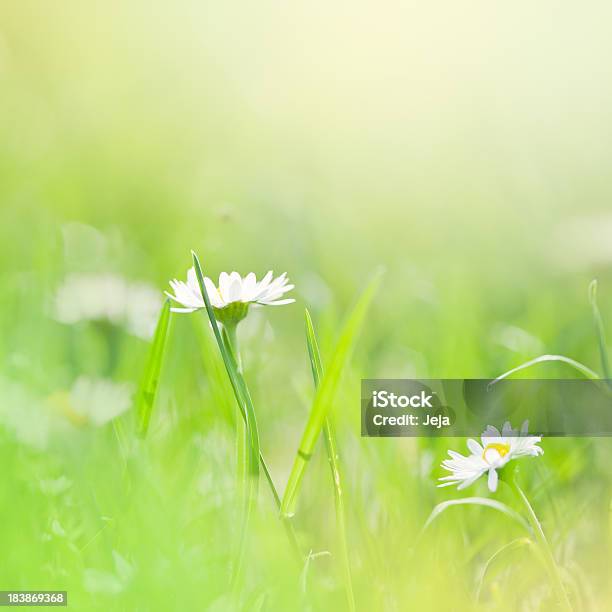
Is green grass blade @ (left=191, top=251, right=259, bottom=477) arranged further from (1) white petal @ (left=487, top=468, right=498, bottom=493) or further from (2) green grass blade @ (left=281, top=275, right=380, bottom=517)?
(1) white petal @ (left=487, top=468, right=498, bottom=493)

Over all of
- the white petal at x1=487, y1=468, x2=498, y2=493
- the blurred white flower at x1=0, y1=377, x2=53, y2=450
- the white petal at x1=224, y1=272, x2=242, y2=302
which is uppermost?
the white petal at x1=224, y1=272, x2=242, y2=302

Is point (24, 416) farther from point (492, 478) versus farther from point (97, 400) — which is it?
point (492, 478)

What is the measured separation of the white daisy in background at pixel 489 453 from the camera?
0.90m

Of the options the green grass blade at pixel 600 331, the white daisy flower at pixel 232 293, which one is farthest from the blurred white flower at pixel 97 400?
the green grass blade at pixel 600 331

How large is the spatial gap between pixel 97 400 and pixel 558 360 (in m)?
0.54

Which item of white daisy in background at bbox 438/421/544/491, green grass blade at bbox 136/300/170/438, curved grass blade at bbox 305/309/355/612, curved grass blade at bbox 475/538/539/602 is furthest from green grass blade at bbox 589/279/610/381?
green grass blade at bbox 136/300/170/438

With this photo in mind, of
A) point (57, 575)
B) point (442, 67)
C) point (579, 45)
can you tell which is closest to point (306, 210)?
point (442, 67)

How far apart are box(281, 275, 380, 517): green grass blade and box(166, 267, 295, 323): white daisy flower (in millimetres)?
109

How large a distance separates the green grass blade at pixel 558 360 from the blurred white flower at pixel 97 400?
0.43 metres

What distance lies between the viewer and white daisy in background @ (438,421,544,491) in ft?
2.96

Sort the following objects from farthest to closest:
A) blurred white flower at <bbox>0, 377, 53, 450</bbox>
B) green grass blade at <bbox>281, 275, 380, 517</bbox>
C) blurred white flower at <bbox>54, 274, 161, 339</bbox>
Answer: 1. blurred white flower at <bbox>54, 274, 161, 339</bbox>
2. blurred white flower at <bbox>0, 377, 53, 450</bbox>
3. green grass blade at <bbox>281, 275, 380, 517</bbox>

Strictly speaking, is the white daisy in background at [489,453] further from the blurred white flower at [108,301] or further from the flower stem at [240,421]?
the blurred white flower at [108,301]

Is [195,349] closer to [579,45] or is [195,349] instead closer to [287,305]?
[287,305]

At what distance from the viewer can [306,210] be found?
3.45 feet
